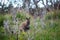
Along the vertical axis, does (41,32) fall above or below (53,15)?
below

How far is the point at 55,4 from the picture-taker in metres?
1.84

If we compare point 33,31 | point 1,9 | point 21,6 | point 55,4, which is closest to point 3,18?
point 1,9

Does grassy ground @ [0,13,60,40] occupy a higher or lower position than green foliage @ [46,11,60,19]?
lower

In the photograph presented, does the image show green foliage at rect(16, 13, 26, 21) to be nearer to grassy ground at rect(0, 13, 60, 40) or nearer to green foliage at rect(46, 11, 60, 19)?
grassy ground at rect(0, 13, 60, 40)

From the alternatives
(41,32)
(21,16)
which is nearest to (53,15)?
(41,32)

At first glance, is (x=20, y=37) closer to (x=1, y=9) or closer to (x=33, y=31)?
(x=33, y=31)

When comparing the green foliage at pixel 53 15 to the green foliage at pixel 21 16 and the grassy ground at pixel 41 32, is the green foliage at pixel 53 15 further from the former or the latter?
the green foliage at pixel 21 16

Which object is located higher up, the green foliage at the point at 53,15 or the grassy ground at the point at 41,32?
the green foliage at the point at 53,15

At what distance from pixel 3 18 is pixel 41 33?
1.57 ft

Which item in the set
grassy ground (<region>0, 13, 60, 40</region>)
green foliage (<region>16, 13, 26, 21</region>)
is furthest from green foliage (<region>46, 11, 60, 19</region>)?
green foliage (<region>16, 13, 26, 21</region>)

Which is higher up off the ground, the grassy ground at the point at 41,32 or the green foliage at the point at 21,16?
the green foliage at the point at 21,16

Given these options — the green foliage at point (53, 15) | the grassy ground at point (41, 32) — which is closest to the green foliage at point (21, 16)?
the grassy ground at point (41, 32)

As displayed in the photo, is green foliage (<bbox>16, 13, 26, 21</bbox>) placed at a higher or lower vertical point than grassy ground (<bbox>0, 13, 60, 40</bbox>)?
higher

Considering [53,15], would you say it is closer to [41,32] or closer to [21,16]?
[41,32]
